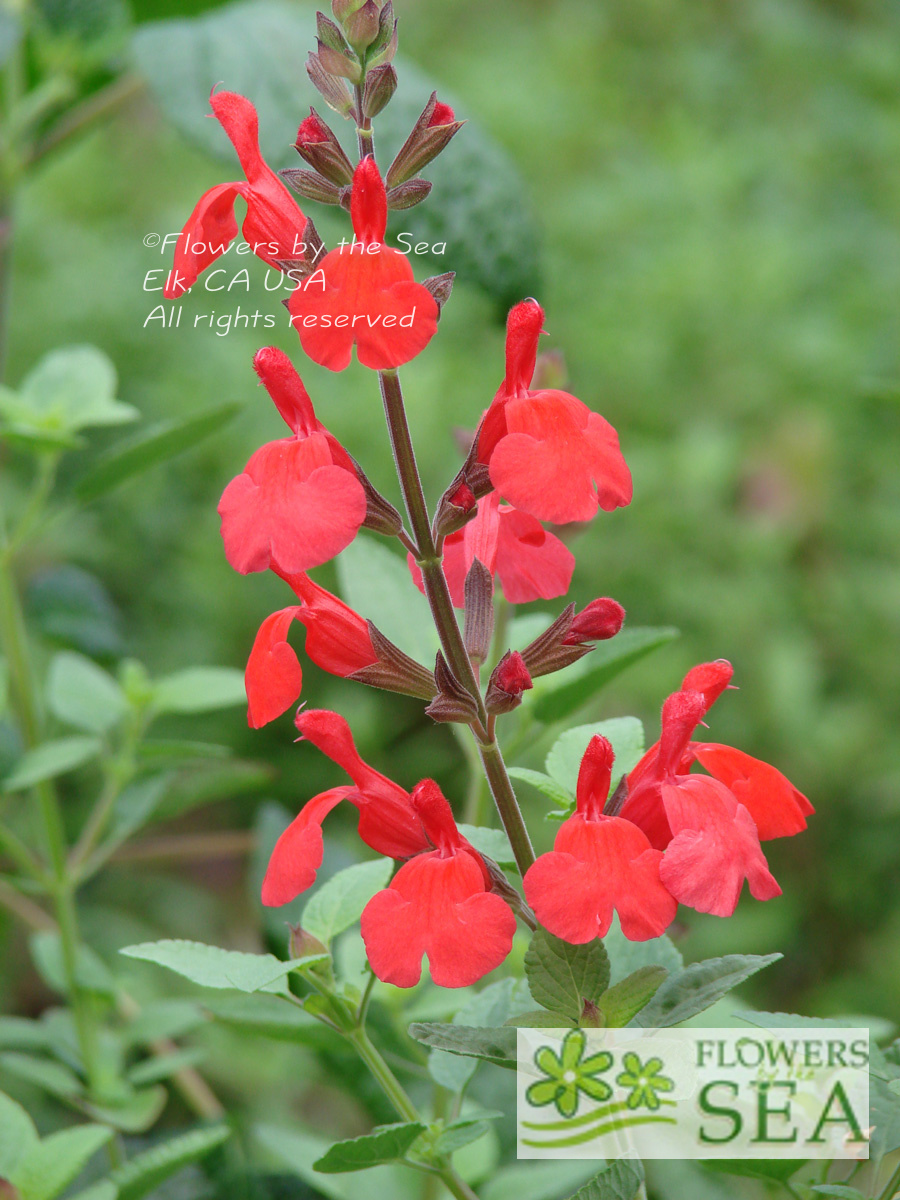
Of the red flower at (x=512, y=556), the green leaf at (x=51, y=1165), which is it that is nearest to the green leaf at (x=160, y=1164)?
the green leaf at (x=51, y=1165)

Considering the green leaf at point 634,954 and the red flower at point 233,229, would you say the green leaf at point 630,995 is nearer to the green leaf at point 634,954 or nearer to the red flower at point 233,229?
the green leaf at point 634,954

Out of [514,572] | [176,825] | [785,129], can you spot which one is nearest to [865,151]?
[785,129]

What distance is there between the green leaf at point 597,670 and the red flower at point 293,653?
15 centimetres

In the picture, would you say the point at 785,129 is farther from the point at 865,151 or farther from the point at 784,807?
the point at 784,807

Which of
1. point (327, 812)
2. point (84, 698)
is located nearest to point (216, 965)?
point (327, 812)

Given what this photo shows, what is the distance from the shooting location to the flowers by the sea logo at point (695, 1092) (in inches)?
13.7

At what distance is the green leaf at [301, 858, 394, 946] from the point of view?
0.41 m

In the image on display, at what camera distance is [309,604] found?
39 cm

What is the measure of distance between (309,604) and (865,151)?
1728 mm

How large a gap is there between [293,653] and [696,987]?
167mm

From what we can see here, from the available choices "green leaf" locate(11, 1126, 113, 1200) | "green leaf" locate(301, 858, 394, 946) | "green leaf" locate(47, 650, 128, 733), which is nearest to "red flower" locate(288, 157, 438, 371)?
"green leaf" locate(301, 858, 394, 946)

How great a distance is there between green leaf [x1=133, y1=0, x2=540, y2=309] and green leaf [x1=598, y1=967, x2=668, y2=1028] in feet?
0.79

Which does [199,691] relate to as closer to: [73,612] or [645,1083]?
[73,612]

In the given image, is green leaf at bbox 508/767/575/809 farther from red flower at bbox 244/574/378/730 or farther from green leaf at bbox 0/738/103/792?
green leaf at bbox 0/738/103/792
